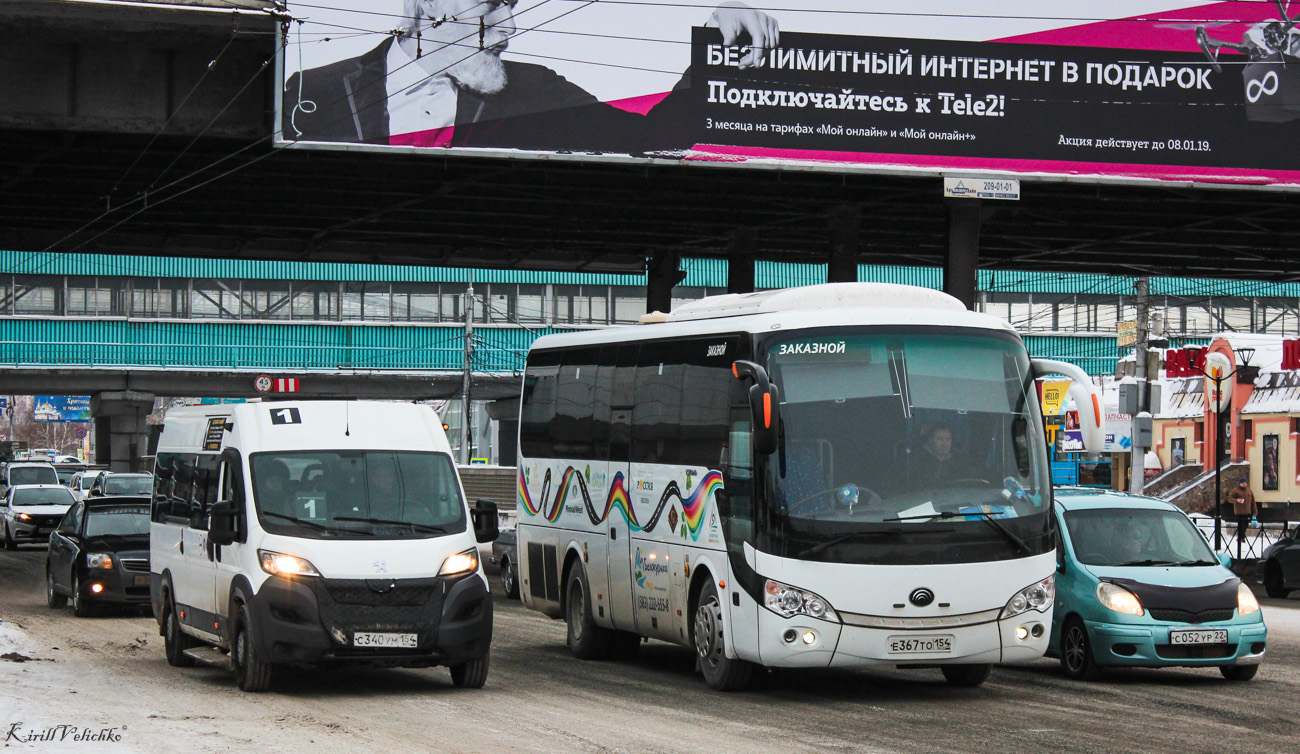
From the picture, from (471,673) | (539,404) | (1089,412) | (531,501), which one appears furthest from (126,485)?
(1089,412)

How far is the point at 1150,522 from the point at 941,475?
11.1 feet

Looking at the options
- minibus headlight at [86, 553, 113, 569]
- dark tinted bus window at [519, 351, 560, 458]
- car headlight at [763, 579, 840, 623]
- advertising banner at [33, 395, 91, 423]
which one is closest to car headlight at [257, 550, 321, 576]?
car headlight at [763, 579, 840, 623]

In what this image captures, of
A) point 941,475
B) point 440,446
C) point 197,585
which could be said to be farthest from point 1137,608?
point 197,585

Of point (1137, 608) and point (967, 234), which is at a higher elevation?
point (967, 234)

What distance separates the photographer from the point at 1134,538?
50.3ft

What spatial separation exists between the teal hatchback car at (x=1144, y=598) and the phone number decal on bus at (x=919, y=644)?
2.21 m

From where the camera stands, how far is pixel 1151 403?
3791 cm

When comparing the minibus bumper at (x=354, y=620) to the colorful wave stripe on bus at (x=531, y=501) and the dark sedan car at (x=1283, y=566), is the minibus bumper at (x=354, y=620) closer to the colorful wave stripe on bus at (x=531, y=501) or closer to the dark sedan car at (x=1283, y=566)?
the colorful wave stripe on bus at (x=531, y=501)

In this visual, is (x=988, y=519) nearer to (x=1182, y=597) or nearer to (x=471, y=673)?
(x=1182, y=597)

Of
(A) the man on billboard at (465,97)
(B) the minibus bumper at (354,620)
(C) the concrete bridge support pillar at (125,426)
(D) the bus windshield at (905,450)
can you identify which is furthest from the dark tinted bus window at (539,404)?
(C) the concrete bridge support pillar at (125,426)

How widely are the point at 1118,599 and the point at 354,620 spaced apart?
6348 mm

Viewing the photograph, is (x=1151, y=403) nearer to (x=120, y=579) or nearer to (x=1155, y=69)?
(x=1155, y=69)

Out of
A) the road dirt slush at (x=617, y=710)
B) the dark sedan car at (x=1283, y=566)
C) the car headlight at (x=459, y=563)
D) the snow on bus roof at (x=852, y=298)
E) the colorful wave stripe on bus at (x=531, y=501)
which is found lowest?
the dark sedan car at (x=1283, y=566)

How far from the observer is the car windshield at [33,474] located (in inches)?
1785
